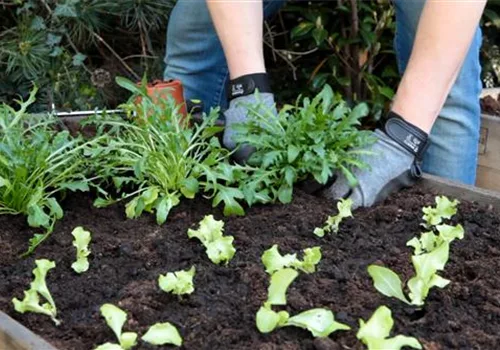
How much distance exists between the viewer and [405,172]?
1911mm

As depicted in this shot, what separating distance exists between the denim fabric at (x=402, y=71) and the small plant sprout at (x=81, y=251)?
103 centimetres

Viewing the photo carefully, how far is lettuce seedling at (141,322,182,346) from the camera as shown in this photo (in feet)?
3.97

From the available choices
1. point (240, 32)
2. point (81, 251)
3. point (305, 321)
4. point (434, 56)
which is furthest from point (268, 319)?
point (240, 32)

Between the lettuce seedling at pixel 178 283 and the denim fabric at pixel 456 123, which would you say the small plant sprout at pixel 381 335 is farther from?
the denim fabric at pixel 456 123

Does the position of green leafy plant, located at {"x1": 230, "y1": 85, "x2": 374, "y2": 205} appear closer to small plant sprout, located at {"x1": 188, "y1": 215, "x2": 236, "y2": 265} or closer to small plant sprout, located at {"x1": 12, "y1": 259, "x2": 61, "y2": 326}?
small plant sprout, located at {"x1": 188, "y1": 215, "x2": 236, "y2": 265}

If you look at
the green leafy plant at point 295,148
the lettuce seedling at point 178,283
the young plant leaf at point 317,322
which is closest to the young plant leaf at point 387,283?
the young plant leaf at point 317,322

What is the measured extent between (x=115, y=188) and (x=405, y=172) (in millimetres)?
646

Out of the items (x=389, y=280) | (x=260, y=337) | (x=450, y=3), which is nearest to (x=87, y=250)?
(x=260, y=337)

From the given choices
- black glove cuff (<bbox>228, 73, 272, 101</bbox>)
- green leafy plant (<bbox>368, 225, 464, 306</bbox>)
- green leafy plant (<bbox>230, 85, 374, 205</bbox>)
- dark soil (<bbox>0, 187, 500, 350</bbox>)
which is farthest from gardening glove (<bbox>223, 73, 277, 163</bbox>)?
green leafy plant (<bbox>368, 225, 464, 306</bbox>)

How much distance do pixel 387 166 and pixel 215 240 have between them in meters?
0.49

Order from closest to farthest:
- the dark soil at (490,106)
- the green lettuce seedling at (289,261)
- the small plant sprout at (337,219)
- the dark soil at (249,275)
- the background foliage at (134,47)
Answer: the dark soil at (249,275)
the green lettuce seedling at (289,261)
the small plant sprout at (337,219)
the dark soil at (490,106)
the background foliage at (134,47)

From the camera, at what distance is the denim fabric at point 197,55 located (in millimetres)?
2529

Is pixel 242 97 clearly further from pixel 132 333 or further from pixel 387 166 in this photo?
pixel 132 333

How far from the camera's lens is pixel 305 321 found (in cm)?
124
